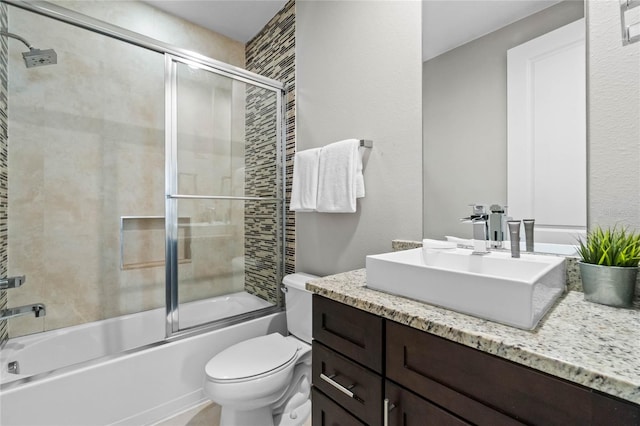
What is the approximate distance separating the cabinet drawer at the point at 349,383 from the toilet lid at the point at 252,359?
0.50 m

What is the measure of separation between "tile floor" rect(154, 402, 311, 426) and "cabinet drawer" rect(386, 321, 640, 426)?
45.2 inches

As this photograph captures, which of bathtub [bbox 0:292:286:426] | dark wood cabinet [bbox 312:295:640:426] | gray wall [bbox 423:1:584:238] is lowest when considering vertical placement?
bathtub [bbox 0:292:286:426]

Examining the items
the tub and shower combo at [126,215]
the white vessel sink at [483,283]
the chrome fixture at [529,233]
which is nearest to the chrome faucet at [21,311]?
the tub and shower combo at [126,215]

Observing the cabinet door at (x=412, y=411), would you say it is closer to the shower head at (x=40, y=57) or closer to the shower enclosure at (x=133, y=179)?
the shower enclosure at (x=133, y=179)

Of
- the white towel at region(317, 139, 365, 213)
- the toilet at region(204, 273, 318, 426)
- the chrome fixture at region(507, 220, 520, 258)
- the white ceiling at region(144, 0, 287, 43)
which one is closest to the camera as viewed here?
the chrome fixture at region(507, 220, 520, 258)

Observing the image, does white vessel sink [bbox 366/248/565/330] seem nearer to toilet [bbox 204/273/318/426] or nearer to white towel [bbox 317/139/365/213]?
white towel [bbox 317/139/365/213]

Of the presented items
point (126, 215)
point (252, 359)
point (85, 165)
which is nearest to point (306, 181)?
point (252, 359)

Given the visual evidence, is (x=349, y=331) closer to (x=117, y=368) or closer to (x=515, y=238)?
(x=515, y=238)

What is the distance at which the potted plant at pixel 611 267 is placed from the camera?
74 cm

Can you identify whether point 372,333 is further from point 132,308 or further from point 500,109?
point 132,308

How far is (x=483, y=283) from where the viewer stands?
670 mm

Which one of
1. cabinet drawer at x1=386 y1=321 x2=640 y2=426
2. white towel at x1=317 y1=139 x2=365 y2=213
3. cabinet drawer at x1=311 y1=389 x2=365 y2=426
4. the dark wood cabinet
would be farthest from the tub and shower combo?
Result: cabinet drawer at x1=386 y1=321 x2=640 y2=426

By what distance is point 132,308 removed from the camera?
2.09 m

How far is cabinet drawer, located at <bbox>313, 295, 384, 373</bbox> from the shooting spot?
2.50 ft
